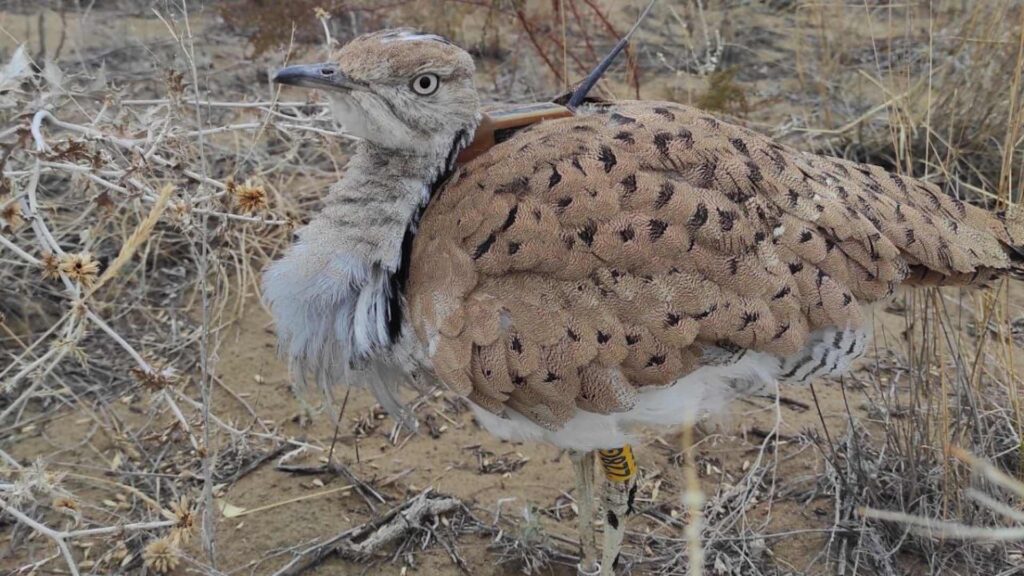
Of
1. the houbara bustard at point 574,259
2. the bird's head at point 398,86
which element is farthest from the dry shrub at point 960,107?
the bird's head at point 398,86

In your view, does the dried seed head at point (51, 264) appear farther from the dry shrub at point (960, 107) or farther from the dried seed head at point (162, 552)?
the dry shrub at point (960, 107)

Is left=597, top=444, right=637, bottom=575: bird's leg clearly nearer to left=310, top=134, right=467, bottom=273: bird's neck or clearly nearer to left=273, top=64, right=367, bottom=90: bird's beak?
left=310, top=134, right=467, bottom=273: bird's neck

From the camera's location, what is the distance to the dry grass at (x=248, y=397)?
229 cm

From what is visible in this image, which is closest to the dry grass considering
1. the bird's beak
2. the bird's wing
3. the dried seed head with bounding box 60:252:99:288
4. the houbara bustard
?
the dried seed head with bounding box 60:252:99:288

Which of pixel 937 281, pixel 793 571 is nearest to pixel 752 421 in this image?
pixel 793 571

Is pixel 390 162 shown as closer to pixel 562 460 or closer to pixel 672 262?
pixel 672 262

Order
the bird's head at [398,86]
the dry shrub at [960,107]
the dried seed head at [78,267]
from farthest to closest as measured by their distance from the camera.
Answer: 1. the dry shrub at [960,107]
2. the bird's head at [398,86]
3. the dried seed head at [78,267]

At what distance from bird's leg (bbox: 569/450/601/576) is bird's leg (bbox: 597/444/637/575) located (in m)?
0.11

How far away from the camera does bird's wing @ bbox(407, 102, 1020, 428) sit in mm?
1971

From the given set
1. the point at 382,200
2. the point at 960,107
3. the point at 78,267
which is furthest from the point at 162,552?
the point at 960,107

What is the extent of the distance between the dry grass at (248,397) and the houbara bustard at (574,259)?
294 millimetres

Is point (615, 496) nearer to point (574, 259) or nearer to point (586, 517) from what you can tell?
point (586, 517)

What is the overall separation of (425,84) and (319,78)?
0.79ft

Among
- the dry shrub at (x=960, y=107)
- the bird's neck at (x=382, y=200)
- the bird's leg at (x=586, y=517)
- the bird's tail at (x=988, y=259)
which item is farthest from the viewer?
the dry shrub at (x=960, y=107)
